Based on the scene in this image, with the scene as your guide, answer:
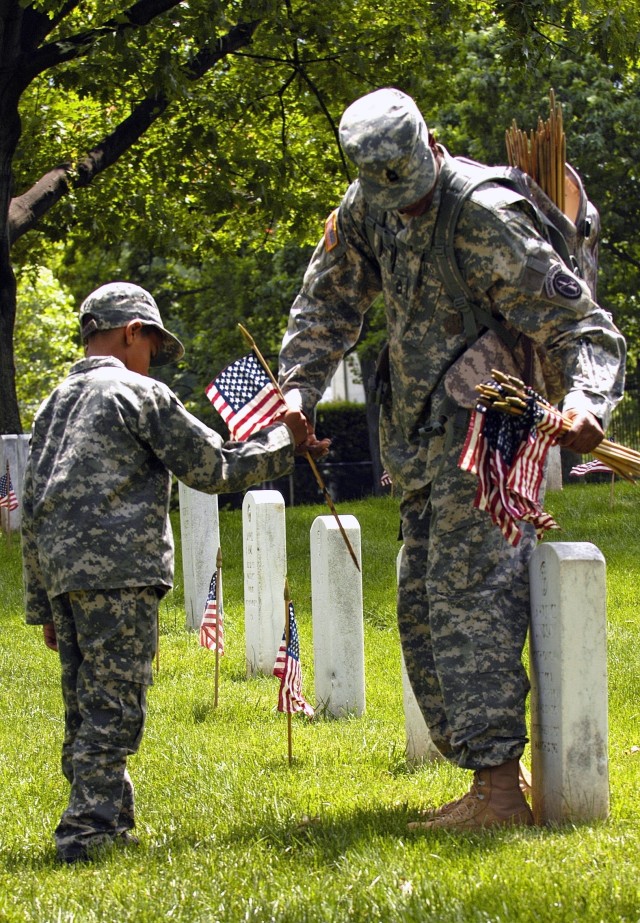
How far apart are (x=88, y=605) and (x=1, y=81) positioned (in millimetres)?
11499

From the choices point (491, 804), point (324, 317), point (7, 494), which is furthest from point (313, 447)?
point (7, 494)

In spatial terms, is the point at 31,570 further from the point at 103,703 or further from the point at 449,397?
the point at 449,397

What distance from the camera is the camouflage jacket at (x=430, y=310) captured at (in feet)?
15.1

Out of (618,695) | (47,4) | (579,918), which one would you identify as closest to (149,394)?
(579,918)

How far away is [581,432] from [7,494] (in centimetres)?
1240

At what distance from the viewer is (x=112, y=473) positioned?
15.5 ft

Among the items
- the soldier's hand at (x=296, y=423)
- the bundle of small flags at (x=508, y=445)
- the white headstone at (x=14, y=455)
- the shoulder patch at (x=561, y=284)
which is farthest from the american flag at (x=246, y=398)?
the white headstone at (x=14, y=455)

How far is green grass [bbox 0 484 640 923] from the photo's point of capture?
3854 mm

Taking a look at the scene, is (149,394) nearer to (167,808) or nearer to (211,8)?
(167,808)

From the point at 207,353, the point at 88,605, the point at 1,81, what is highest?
the point at 1,81

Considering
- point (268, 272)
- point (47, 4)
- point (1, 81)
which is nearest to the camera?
point (47, 4)

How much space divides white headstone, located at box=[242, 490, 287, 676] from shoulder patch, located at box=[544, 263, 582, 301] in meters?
4.59

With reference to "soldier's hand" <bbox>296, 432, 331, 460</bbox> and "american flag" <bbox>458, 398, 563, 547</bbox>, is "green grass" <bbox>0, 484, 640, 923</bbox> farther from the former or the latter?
"soldier's hand" <bbox>296, 432, 331, 460</bbox>

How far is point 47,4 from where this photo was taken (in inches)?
522
